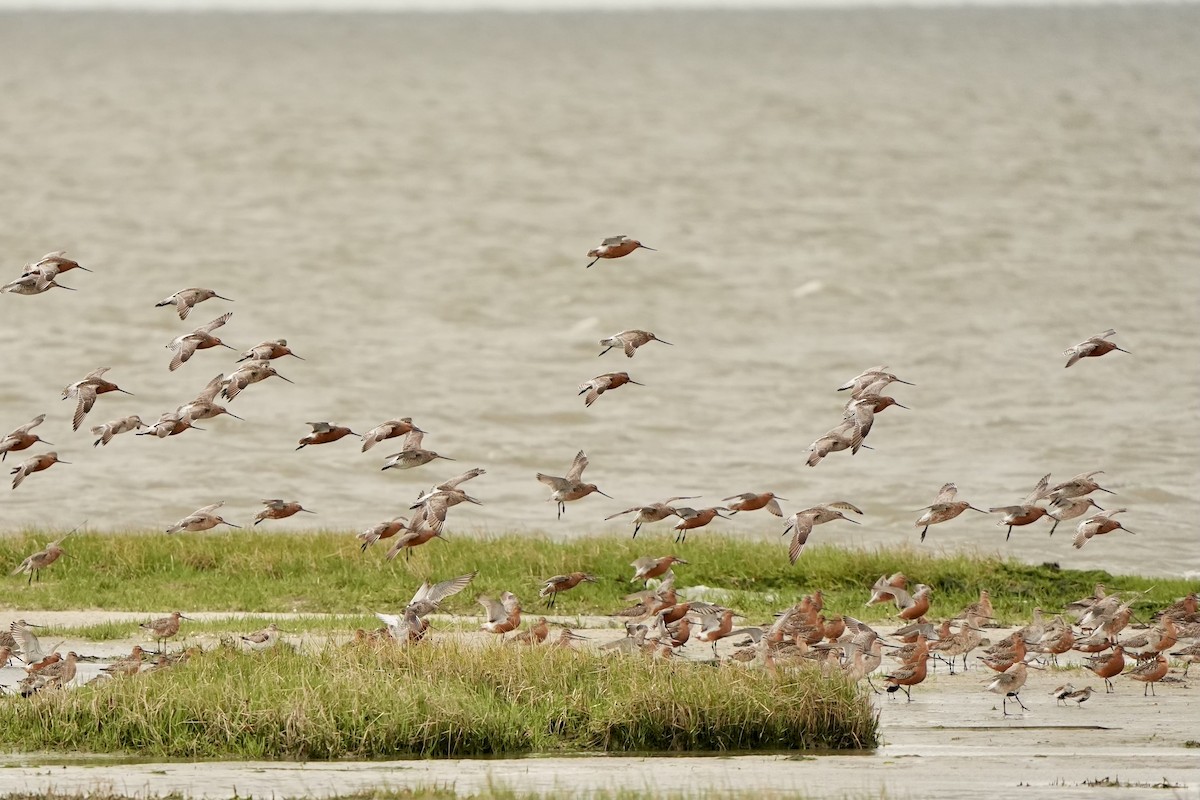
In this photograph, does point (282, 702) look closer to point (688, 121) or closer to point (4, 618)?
point (4, 618)

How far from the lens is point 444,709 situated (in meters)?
13.5

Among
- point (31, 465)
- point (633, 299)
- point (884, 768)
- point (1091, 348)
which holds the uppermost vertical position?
point (633, 299)

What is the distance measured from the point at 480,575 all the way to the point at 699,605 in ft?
16.4

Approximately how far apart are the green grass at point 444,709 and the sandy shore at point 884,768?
0.83 ft

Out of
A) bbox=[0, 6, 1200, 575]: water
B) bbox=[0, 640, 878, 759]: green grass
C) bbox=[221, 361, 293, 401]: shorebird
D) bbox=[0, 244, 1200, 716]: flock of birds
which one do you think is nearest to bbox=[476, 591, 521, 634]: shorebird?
bbox=[0, 244, 1200, 716]: flock of birds

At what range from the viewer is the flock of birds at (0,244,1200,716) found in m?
14.4

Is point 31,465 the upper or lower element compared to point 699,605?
upper

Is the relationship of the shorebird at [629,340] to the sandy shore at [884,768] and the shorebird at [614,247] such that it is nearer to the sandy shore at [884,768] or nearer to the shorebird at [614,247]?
the shorebird at [614,247]

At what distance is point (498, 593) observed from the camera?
1952 cm

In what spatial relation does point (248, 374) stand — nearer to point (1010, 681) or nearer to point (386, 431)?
point (386, 431)

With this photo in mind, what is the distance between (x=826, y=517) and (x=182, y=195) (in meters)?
62.8

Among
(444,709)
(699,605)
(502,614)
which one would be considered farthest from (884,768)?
(502,614)

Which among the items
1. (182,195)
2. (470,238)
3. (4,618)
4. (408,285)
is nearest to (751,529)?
(4,618)

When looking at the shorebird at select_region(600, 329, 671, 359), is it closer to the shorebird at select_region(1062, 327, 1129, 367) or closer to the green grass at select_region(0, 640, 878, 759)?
the green grass at select_region(0, 640, 878, 759)
